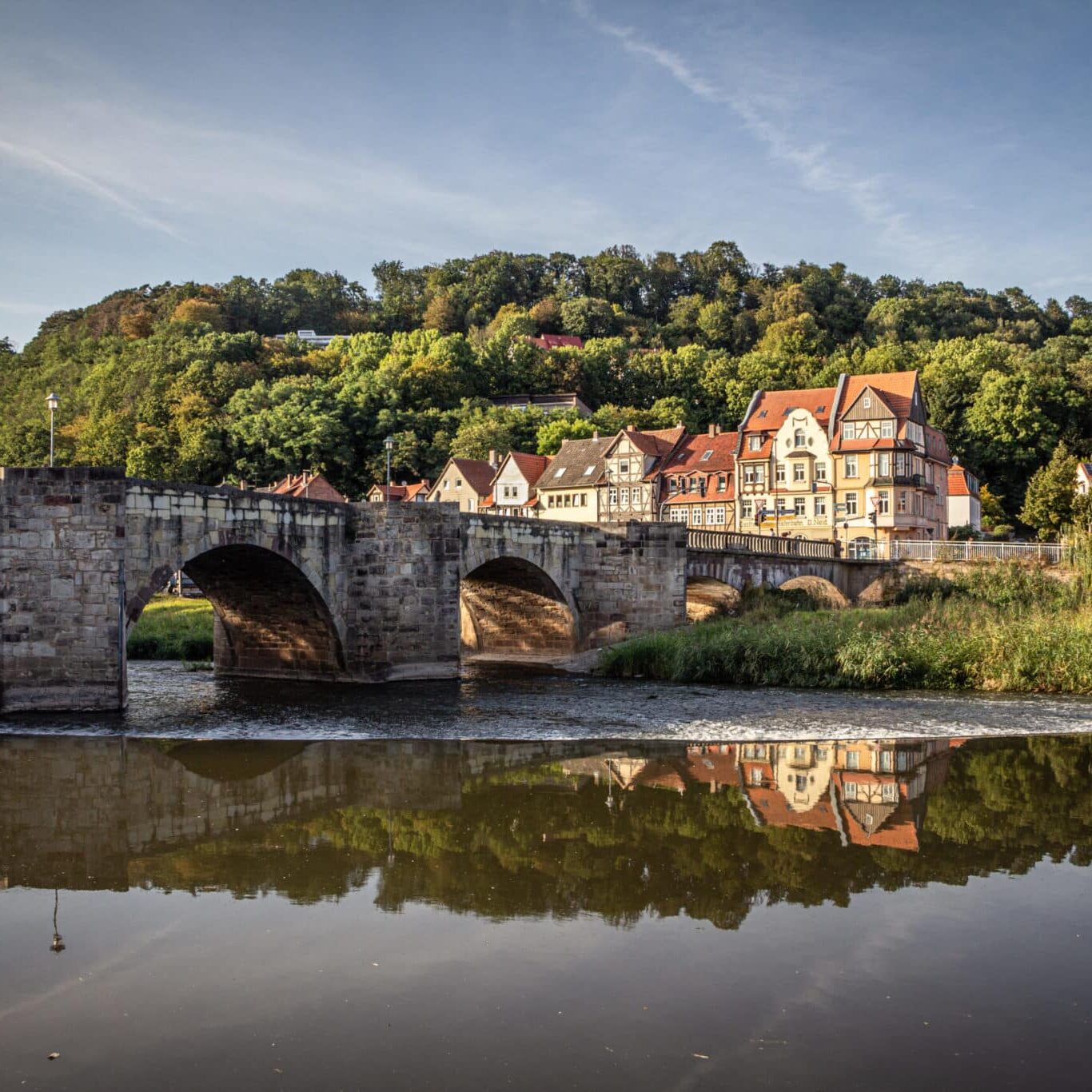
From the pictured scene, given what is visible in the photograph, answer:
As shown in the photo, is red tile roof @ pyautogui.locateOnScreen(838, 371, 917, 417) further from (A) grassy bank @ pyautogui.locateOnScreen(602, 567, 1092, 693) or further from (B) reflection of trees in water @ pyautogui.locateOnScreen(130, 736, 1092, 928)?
(B) reflection of trees in water @ pyautogui.locateOnScreen(130, 736, 1092, 928)

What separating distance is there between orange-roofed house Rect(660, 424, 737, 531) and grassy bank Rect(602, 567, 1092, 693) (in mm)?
35969

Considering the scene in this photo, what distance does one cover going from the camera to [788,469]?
64500mm

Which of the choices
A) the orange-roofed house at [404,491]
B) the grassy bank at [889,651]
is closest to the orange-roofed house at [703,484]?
the orange-roofed house at [404,491]

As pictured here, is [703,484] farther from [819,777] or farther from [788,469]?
[819,777]

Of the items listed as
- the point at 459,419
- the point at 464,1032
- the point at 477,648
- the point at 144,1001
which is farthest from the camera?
the point at 459,419

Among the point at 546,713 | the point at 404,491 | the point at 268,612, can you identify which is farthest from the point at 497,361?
the point at 546,713

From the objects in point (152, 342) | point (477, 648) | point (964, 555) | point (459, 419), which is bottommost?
point (477, 648)

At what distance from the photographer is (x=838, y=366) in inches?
3656

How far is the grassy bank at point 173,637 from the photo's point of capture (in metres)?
32.0

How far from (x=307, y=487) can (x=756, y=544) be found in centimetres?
3661

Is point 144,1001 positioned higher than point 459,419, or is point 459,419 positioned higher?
point 459,419

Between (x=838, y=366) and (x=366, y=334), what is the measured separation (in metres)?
46.1

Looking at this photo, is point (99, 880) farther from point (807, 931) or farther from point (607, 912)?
point (807, 931)

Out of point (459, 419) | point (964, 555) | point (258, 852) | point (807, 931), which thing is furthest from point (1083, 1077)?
point (459, 419)
